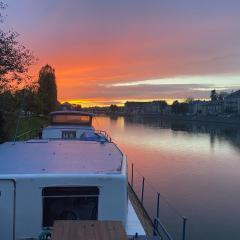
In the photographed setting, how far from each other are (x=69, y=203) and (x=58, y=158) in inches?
57.8

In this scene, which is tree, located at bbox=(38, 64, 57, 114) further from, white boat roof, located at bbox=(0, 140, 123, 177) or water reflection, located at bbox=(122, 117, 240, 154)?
white boat roof, located at bbox=(0, 140, 123, 177)

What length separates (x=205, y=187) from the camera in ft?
90.5

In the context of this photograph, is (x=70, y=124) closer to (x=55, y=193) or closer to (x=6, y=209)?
(x=55, y=193)

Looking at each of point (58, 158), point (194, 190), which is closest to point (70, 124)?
point (194, 190)

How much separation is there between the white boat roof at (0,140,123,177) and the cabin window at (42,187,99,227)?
0.31 meters

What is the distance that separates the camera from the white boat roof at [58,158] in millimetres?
7637

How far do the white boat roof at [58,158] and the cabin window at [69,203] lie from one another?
31 centimetres

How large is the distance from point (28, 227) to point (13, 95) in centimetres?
1748

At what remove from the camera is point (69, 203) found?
755 cm

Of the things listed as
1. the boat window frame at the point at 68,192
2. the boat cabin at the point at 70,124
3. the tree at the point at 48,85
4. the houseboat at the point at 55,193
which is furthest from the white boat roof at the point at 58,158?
the tree at the point at 48,85

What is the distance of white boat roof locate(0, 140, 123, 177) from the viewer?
7.64 meters

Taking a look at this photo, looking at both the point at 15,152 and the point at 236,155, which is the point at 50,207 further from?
the point at 236,155

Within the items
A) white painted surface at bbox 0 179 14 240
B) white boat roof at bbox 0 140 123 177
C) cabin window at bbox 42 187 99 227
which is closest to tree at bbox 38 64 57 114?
white boat roof at bbox 0 140 123 177

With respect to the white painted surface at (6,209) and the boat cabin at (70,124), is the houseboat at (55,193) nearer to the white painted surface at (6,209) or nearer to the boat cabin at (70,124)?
the white painted surface at (6,209)
